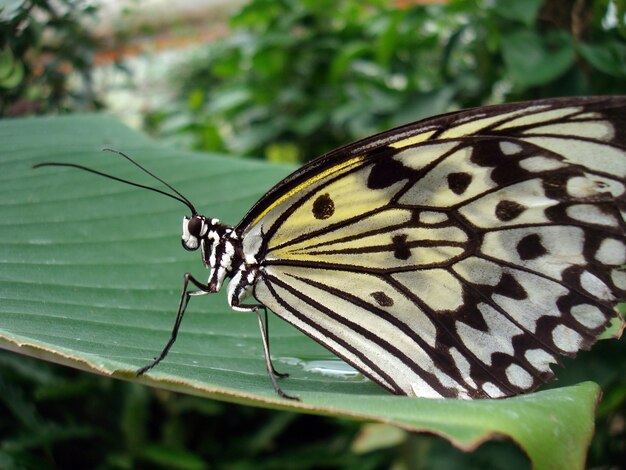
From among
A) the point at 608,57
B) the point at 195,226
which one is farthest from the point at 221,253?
the point at 608,57

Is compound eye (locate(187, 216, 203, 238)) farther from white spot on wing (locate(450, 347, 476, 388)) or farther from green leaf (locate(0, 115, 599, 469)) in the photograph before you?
white spot on wing (locate(450, 347, 476, 388))

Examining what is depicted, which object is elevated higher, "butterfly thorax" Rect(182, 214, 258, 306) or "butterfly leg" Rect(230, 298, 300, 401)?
"butterfly thorax" Rect(182, 214, 258, 306)

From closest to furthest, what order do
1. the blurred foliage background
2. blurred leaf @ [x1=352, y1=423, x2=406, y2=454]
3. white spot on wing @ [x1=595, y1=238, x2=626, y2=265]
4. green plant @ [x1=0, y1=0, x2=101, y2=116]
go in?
white spot on wing @ [x1=595, y1=238, x2=626, y2=265]
green plant @ [x1=0, y1=0, x2=101, y2=116]
the blurred foliage background
blurred leaf @ [x1=352, y1=423, x2=406, y2=454]

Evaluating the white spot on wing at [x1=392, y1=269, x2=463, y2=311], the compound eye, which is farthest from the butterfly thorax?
the white spot on wing at [x1=392, y1=269, x2=463, y2=311]

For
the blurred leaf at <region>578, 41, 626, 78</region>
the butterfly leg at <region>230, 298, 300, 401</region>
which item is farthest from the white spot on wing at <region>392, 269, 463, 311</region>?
the blurred leaf at <region>578, 41, 626, 78</region>

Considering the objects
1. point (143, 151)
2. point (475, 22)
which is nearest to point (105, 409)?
point (143, 151)

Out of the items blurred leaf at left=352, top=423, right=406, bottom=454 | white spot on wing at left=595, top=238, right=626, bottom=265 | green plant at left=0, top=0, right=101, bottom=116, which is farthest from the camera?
blurred leaf at left=352, top=423, right=406, bottom=454

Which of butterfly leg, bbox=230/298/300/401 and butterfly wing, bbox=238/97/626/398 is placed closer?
butterfly leg, bbox=230/298/300/401

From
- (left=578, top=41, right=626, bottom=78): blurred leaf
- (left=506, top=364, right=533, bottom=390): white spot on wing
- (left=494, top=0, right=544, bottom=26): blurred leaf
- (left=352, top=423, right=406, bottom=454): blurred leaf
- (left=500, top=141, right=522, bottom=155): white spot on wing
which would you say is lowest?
(left=352, top=423, right=406, bottom=454): blurred leaf
